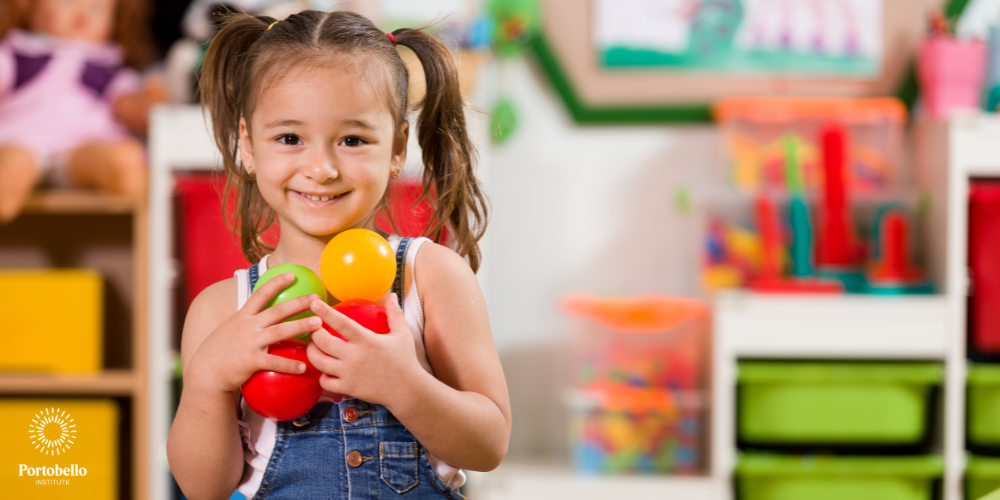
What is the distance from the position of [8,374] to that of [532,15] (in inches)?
49.6

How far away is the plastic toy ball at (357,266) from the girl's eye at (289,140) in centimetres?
7

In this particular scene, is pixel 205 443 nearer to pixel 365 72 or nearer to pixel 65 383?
pixel 365 72

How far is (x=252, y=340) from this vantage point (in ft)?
1.65

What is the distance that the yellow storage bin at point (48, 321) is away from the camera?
4.67ft

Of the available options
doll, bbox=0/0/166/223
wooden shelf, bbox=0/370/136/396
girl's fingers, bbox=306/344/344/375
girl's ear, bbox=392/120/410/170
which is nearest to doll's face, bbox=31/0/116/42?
doll, bbox=0/0/166/223

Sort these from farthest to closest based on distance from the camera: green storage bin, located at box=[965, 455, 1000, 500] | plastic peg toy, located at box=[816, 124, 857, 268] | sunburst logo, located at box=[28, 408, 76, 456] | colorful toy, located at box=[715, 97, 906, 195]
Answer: colorful toy, located at box=[715, 97, 906, 195], plastic peg toy, located at box=[816, 124, 857, 268], green storage bin, located at box=[965, 455, 1000, 500], sunburst logo, located at box=[28, 408, 76, 456]

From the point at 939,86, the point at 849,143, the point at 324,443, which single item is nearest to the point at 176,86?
the point at 324,443

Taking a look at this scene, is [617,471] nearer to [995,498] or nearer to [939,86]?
[995,498]

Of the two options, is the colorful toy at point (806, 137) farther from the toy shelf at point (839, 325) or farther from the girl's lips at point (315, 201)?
the girl's lips at point (315, 201)

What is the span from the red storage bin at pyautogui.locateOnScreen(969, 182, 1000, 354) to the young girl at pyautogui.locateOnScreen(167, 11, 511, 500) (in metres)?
1.25

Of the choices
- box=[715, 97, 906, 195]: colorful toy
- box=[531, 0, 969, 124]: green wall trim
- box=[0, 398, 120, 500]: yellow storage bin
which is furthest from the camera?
box=[531, 0, 969, 124]: green wall trim

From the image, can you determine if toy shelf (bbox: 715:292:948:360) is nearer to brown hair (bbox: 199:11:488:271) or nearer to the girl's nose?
brown hair (bbox: 199:11:488:271)

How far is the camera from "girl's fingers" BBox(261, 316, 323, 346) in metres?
0.50

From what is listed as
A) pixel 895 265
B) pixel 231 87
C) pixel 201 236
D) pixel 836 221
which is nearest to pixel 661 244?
pixel 836 221
